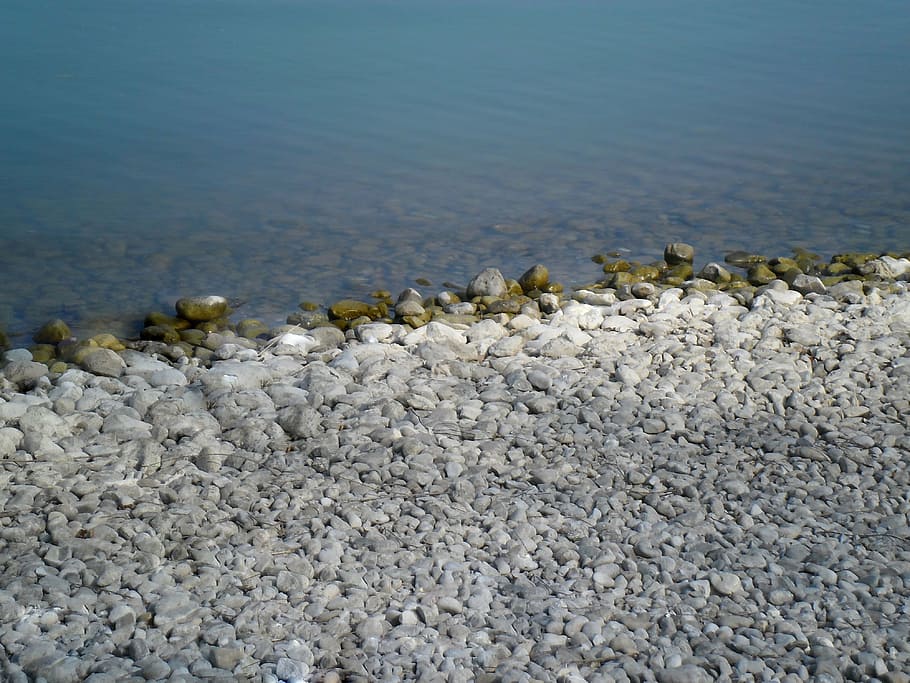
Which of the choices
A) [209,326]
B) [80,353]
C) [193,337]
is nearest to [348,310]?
[209,326]

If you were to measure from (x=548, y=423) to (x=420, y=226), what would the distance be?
4.87 meters

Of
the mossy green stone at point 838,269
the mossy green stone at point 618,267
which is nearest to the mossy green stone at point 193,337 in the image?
the mossy green stone at point 618,267

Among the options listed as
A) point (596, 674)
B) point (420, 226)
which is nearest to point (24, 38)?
point (420, 226)

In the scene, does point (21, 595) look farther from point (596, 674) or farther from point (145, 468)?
point (596, 674)

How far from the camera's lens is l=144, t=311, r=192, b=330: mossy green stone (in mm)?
7352

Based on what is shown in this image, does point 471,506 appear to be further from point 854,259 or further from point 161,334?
point 854,259

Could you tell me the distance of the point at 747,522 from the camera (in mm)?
4340

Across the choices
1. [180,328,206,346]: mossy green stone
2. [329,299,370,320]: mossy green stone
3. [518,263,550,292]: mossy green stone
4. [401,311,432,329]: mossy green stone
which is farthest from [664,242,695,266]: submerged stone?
[180,328,206,346]: mossy green stone

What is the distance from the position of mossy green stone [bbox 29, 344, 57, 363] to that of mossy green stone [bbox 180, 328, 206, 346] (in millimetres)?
808

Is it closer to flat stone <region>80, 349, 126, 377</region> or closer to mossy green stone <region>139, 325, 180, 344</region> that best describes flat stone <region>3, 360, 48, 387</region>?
flat stone <region>80, 349, 126, 377</region>

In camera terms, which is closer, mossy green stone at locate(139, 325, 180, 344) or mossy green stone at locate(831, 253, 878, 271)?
mossy green stone at locate(139, 325, 180, 344)

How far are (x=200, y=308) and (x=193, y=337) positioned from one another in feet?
1.36

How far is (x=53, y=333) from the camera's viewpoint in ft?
23.1

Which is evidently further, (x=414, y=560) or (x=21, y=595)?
(x=414, y=560)
